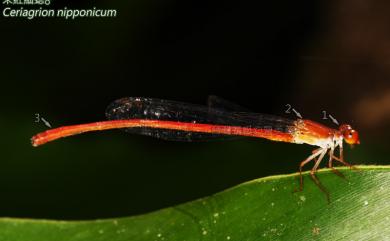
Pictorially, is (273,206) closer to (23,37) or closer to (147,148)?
(147,148)

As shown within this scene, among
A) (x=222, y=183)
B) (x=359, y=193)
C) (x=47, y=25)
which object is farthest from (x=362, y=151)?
(x=47, y=25)

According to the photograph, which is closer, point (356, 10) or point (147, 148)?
point (147, 148)

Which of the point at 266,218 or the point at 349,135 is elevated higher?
the point at 349,135

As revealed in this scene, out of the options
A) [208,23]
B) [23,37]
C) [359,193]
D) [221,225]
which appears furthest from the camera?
[208,23]

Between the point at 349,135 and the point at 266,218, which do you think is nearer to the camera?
the point at 266,218

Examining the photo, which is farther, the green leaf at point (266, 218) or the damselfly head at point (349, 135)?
the damselfly head at point (349, 135)

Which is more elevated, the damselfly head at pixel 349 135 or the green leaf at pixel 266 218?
the damselfly head at pixel 349 135

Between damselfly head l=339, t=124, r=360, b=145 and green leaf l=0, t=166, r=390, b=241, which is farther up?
damselfly head l=339, t=124, r=360, b=145

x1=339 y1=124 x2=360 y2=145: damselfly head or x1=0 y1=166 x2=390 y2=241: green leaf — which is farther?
x1=339 y1=124 x2=360 y2=145: damselfly head
